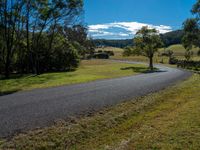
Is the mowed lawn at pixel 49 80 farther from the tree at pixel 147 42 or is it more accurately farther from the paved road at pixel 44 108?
the tree at pixel 147 42

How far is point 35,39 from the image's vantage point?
35688mm

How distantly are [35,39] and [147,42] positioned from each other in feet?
75.6

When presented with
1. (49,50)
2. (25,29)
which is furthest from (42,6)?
(49,50)

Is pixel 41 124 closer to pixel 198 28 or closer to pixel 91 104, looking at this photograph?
pixel 91 104

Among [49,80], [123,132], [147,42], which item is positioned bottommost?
[123,132]

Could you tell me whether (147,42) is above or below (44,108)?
above

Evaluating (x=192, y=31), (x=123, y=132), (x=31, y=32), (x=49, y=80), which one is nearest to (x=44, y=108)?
(x=123, y=132)

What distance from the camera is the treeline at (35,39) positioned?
27125mm

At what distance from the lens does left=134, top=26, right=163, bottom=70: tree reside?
1922 inches

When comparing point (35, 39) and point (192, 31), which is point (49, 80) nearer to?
point (35, 39)

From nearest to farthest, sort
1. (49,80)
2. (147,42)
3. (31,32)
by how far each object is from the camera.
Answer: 1. (49,80)
2. (31,32)
3. (147,42)

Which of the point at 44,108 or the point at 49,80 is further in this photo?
the point at 49,80

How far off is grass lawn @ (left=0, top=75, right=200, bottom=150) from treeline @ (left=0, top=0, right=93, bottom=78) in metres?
21.3

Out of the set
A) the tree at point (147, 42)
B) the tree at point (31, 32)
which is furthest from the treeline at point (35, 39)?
the tree at point (147, 42)
